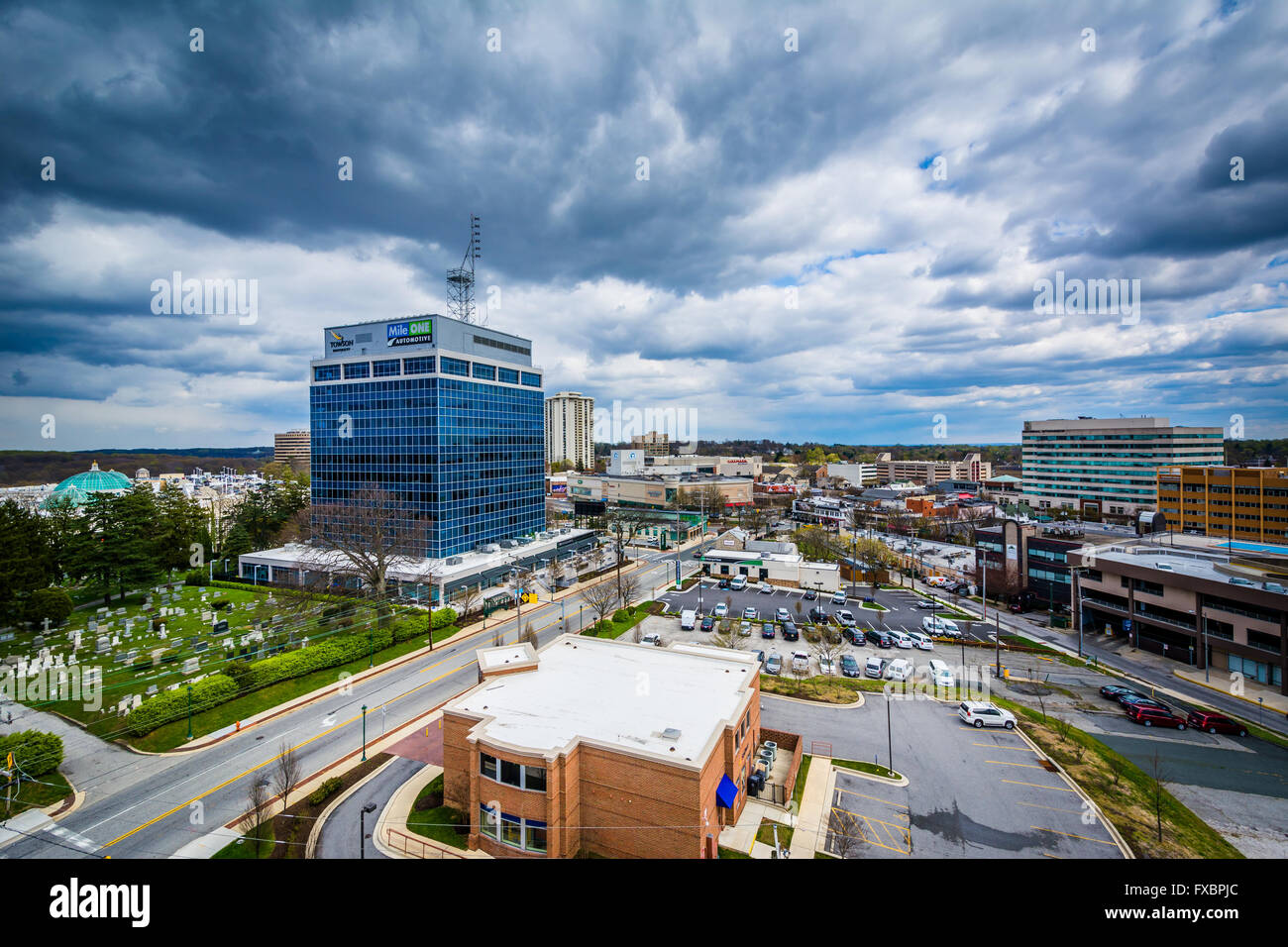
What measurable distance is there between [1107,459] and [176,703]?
3850 inches

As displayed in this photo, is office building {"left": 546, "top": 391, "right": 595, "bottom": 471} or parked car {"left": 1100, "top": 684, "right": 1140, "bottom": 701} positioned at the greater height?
office building {"left": 546, "top": 391, "right": 595, "bottom": 471}

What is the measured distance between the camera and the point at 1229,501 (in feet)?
165

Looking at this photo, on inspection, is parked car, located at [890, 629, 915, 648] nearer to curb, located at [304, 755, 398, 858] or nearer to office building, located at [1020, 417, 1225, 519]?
curb, located at [304, 755, 398, 858]

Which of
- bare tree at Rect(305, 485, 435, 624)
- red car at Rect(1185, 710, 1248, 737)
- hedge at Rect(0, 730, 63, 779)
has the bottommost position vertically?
red car at Rect(1185, 710, 1248, 737)

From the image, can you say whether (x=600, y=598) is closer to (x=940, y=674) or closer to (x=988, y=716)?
(x=940, y=674)

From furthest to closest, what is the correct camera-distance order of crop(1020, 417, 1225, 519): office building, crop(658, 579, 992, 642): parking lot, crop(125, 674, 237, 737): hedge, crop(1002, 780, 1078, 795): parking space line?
crop(1020, 417, 1225, 519): office building, crop(658, 579, 992, 642): parking lot, crop(125, 674, 237, 737): hedge, crop(1002, 780, 1078, 795): parking space line

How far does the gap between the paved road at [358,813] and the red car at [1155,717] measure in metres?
26.1

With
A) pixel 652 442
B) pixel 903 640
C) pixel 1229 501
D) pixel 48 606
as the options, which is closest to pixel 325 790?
pixel 48 606

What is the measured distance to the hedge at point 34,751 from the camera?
15.0 metres

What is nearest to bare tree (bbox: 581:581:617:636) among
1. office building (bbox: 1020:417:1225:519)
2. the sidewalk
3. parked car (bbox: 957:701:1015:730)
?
the sidewalk

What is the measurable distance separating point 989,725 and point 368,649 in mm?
26359

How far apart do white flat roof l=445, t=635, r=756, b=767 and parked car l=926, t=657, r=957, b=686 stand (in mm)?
10871

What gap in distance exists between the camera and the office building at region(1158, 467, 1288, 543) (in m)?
47.0
